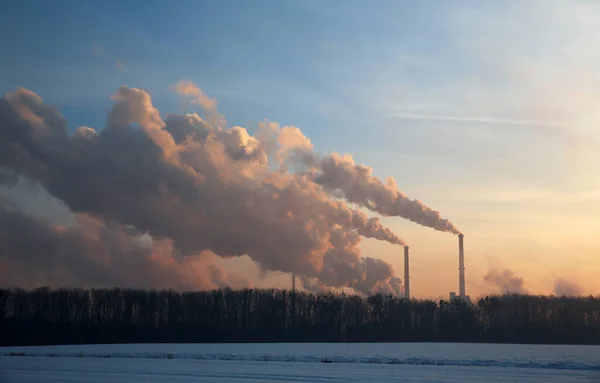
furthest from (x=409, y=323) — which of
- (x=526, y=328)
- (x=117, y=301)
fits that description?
(x=117, y=301)

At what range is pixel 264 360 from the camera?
48094mm

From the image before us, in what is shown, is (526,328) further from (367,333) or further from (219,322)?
(219,322)

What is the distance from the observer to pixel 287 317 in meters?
115

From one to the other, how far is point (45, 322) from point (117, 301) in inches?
530

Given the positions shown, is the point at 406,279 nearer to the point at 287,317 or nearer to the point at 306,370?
the point at 287,317

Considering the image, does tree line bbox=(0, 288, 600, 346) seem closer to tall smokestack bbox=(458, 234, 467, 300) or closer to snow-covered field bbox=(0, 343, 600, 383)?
tall smokestack bbox=(458, 234, 467, 300)

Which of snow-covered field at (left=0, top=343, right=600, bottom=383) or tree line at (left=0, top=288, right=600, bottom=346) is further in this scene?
Answer: tree line at (left=0, top=288, right=600, bottom=346)

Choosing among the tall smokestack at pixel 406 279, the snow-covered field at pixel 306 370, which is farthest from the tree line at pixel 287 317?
the snow-covered field at pixel 306 370

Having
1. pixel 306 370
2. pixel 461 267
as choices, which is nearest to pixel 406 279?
pixel 461 267

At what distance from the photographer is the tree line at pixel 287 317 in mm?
104000

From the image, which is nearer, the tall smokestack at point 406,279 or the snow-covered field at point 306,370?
the snow-covered field at point 306,370

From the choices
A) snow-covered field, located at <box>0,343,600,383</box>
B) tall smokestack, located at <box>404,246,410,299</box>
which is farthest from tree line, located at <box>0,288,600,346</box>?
snow-covered field, located at <box>0,343,600,383</box>

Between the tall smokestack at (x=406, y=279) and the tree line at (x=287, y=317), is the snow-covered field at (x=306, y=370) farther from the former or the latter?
the tree line at (x=287, y=317)

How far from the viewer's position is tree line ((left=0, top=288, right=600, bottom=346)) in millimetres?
104000
